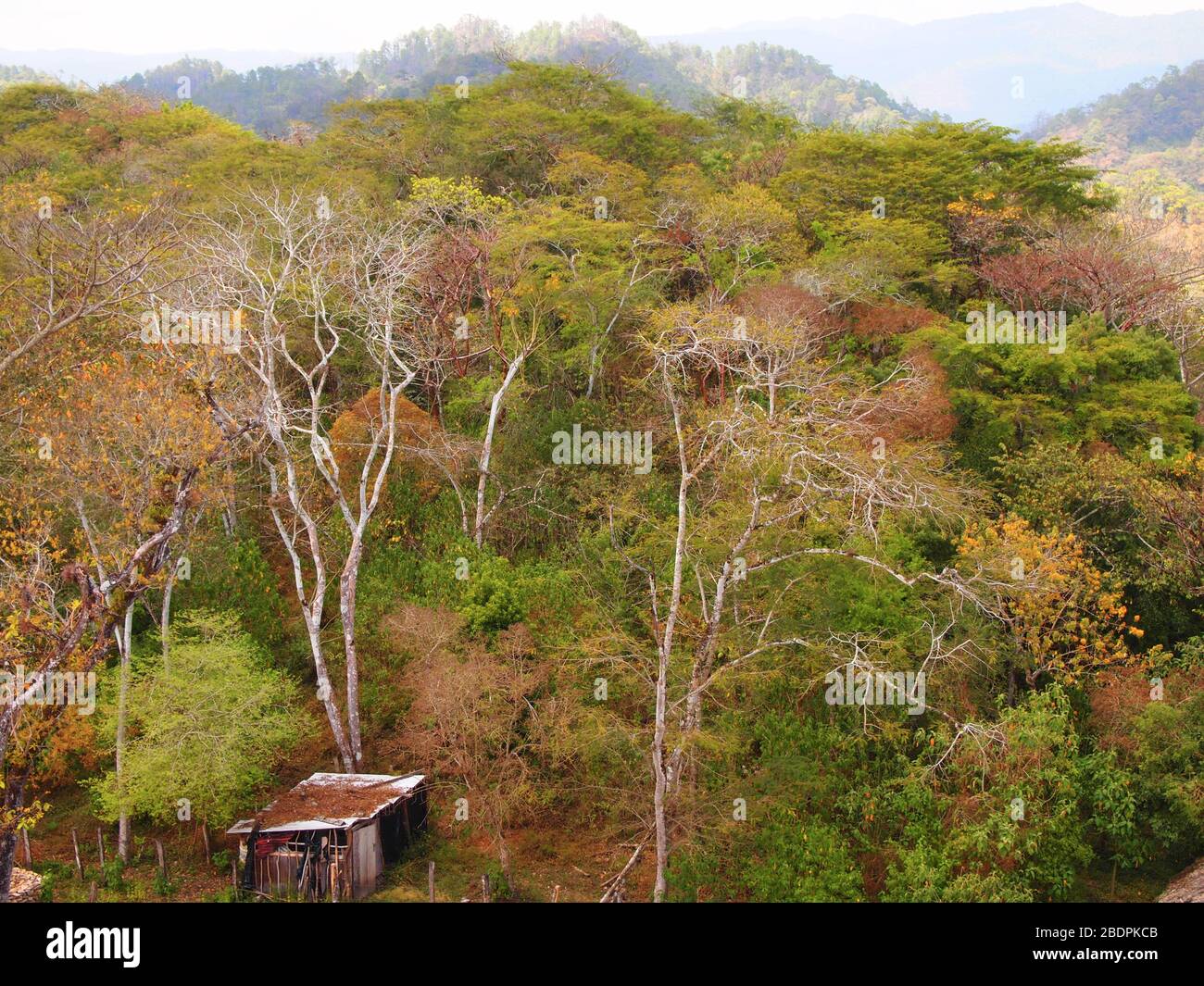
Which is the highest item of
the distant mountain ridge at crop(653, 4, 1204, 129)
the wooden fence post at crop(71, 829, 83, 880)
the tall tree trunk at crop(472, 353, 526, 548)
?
the distant mountain ridge at crop(653, 4, 1204, 129)

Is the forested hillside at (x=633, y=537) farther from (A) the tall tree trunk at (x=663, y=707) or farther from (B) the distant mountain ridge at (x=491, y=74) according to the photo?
(B) the distant mountain ridge at (x=491, y=74)

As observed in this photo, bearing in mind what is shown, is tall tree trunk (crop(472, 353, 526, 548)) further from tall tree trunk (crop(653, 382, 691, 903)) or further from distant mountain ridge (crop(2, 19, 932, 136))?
distant mountain ridge (crop(2, 19, 932, 136))

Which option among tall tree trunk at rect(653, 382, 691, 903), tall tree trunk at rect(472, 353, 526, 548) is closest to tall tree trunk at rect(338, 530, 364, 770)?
tall tree trunk at rect(472, 353, 526, 548)

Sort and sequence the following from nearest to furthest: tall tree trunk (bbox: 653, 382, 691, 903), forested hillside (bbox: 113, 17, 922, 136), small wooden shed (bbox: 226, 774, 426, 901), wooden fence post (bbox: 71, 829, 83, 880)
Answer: tall tree trunk (bbox: 653, 382, 691, 903)
small wooden shed (bbox: 226, 774, 426, 901)
wooden fence post (bbox: 71, 829, 83, 880)
forested hillside (bbox: 113, 17, 922, 136)

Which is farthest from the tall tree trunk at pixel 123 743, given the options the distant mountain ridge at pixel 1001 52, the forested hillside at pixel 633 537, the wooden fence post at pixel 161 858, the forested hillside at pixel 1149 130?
the distant mountain ridge at pixel 1001 52

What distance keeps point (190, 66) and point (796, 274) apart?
82069mm

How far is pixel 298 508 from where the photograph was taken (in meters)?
16.1

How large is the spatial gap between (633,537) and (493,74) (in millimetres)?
55588

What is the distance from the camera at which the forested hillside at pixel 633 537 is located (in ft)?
42.2

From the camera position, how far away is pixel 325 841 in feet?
46.6

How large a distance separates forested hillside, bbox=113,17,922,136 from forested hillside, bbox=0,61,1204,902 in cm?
4395

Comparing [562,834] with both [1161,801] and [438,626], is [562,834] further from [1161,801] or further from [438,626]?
[1161,801]

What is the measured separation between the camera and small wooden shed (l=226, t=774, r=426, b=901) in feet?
46.4

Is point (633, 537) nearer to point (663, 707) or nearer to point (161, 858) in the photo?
point (663, 707)
